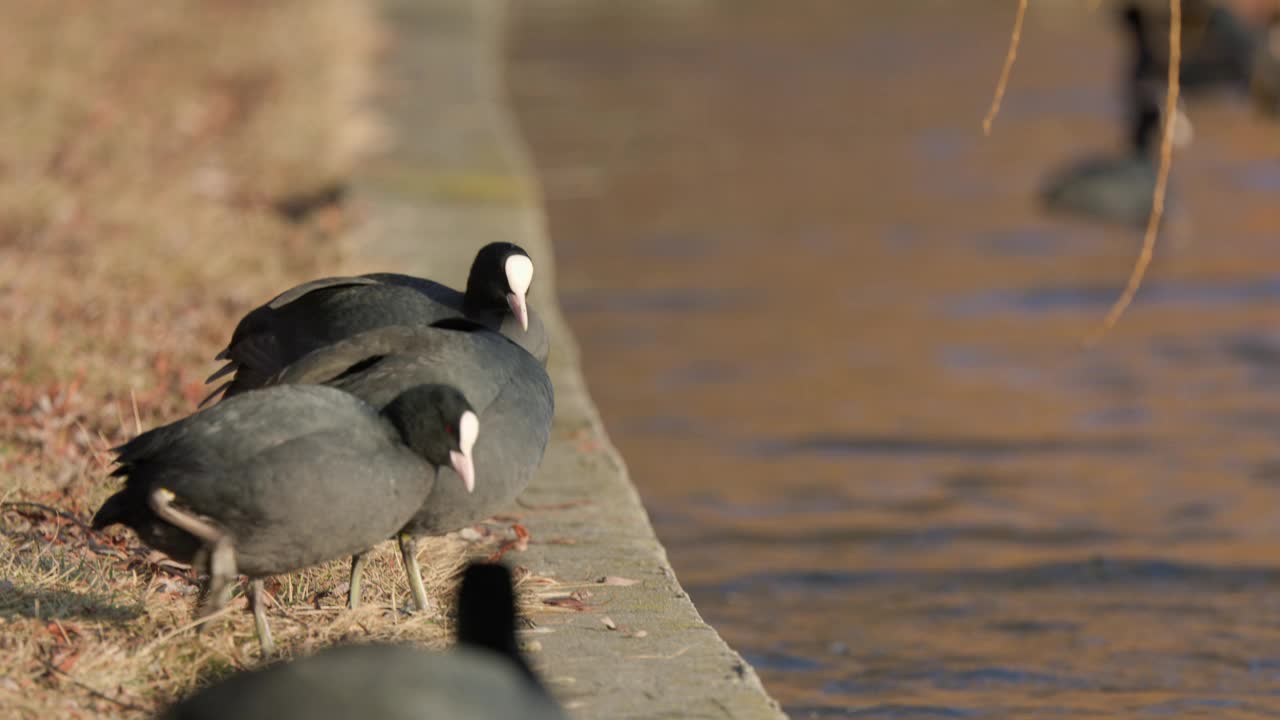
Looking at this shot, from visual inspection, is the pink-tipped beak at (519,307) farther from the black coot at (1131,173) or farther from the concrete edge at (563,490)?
the black coot at (1131,173)

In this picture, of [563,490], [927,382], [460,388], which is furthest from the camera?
[927,382]

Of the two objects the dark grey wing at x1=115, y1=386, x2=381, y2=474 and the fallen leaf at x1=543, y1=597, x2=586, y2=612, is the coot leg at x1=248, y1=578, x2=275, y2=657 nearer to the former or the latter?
the dark grey wing at x1=115, y1=386, x2=381, y2=474

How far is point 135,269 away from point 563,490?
338 centimetres

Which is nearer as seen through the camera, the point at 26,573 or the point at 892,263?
the point at 26,573

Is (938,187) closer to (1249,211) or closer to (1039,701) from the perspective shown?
(1249,211)

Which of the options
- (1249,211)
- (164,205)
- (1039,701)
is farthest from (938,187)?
(1039,701)

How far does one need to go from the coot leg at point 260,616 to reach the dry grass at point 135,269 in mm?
76

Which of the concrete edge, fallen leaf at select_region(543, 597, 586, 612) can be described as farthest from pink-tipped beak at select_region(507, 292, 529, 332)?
fallen leaf at select_region(543, 597, 586, 612)

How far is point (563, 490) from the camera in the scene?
655cm

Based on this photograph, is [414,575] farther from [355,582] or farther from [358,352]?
[358,352]

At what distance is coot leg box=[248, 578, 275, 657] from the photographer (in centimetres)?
453

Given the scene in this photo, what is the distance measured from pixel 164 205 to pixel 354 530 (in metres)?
6.53

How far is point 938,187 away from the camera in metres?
15.5

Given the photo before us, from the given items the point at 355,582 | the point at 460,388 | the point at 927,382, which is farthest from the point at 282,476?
the point at 927,382
